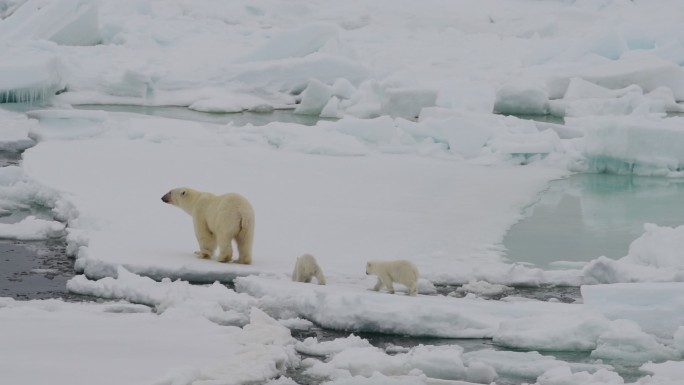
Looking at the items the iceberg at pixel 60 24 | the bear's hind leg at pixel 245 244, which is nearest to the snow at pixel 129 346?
the bear's hind leg at pixel 245 244

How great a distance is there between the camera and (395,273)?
219 inches

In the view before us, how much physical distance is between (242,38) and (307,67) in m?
5.40

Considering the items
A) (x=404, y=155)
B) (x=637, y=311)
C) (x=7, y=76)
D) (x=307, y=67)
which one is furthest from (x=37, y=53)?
(x=637, y=311)

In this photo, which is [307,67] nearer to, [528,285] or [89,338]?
[528,285]

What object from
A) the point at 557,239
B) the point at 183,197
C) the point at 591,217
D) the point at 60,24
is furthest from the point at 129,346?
the point at 60,24

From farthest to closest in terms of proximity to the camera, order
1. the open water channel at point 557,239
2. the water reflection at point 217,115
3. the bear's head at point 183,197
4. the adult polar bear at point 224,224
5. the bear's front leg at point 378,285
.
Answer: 1. the water reflection at point 217,115
2. the bear's head at point 183,197
3. the adult polar bear at point 224,224
4. the bear's front leg at point 378,285
5. the open water channel at point 557,239

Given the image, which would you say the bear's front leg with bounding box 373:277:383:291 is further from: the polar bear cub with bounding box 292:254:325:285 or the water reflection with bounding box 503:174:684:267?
the water reflection with bounding box 503:174:684:267

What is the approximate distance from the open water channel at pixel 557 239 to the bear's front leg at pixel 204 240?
0.75m

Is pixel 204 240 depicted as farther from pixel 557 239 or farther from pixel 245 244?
pixel 557 239

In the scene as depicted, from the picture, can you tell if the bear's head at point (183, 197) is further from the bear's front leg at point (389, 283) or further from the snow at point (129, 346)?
the bear's front leg at point (389, 283)

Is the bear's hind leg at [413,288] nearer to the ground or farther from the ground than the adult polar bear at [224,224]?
nearer to the ground

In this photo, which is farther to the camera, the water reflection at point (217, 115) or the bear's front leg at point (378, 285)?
the water reflection at point (217, 115)

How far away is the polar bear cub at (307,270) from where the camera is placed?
223 inches

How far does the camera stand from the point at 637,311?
504 centimetres
